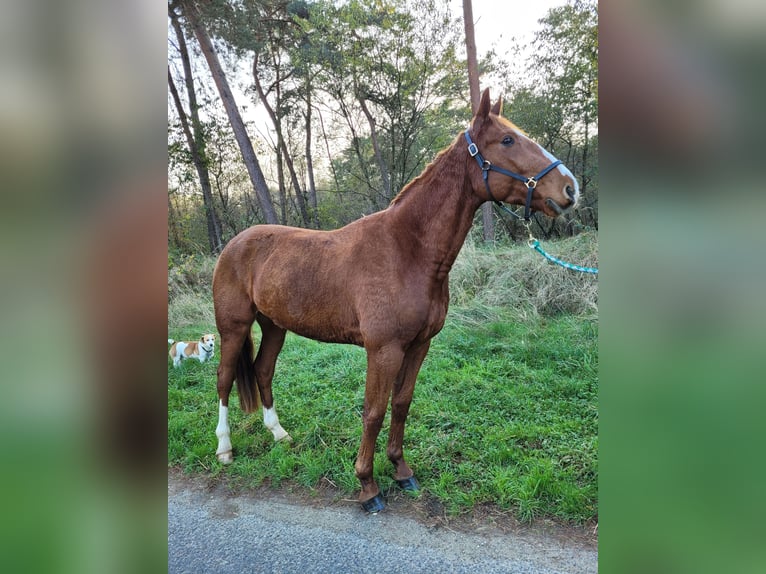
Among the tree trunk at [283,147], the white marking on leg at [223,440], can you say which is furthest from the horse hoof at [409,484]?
the tree trunk at [283,147]

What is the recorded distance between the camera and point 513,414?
350 cm

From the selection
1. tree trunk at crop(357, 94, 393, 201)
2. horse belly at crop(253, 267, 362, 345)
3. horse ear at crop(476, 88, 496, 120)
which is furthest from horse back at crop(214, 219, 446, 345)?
tree trunk at crop(357, 94, 393, 201)

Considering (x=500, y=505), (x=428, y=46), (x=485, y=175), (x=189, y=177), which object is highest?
(x=428, y=46)

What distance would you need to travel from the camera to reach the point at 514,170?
2109 mm

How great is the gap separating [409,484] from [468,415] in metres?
1.07

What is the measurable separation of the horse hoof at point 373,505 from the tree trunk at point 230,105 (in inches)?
242

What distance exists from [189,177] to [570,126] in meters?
9.13

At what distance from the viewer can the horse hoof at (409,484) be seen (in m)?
2.61

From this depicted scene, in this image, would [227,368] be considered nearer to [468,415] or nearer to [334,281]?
[334,281]

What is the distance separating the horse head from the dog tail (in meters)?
2.33

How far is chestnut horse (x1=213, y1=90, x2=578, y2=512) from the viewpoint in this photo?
7.02 ft
